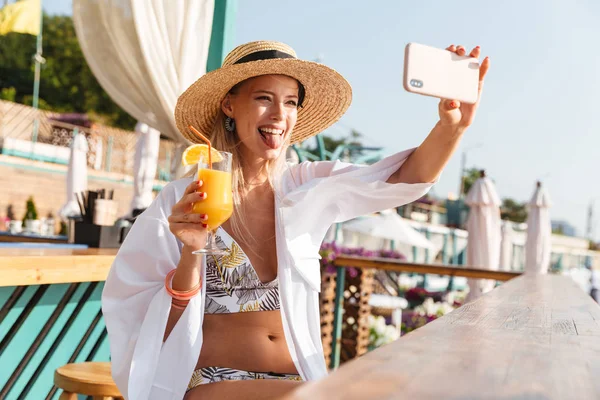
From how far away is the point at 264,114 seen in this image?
1966mm

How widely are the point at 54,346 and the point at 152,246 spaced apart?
1380 mm

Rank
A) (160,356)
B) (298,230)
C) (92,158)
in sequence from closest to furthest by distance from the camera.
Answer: (160,356)
(298,230)
(92,158)

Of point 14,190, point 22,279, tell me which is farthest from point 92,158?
point 22,279

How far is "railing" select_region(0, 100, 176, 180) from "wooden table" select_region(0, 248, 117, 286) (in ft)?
44.5

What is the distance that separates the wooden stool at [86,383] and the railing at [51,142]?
14147 mm

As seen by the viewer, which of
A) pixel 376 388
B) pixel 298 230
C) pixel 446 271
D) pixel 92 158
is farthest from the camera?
pixel 92 158

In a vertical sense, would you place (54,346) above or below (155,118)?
below

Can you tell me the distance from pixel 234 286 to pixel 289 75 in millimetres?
754

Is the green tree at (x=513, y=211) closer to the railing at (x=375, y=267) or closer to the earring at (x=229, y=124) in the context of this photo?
the railing at (x=375, y=267)

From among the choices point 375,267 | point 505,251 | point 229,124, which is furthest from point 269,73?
point 505,251

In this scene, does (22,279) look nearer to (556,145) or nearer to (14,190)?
(14,190)

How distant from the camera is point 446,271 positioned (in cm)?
457

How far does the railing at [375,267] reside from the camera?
4.48 m

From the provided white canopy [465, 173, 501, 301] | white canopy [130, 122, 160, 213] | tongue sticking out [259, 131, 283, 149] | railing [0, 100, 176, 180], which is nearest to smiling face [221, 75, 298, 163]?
tongue sticking out [259, 131, 283, 149]
